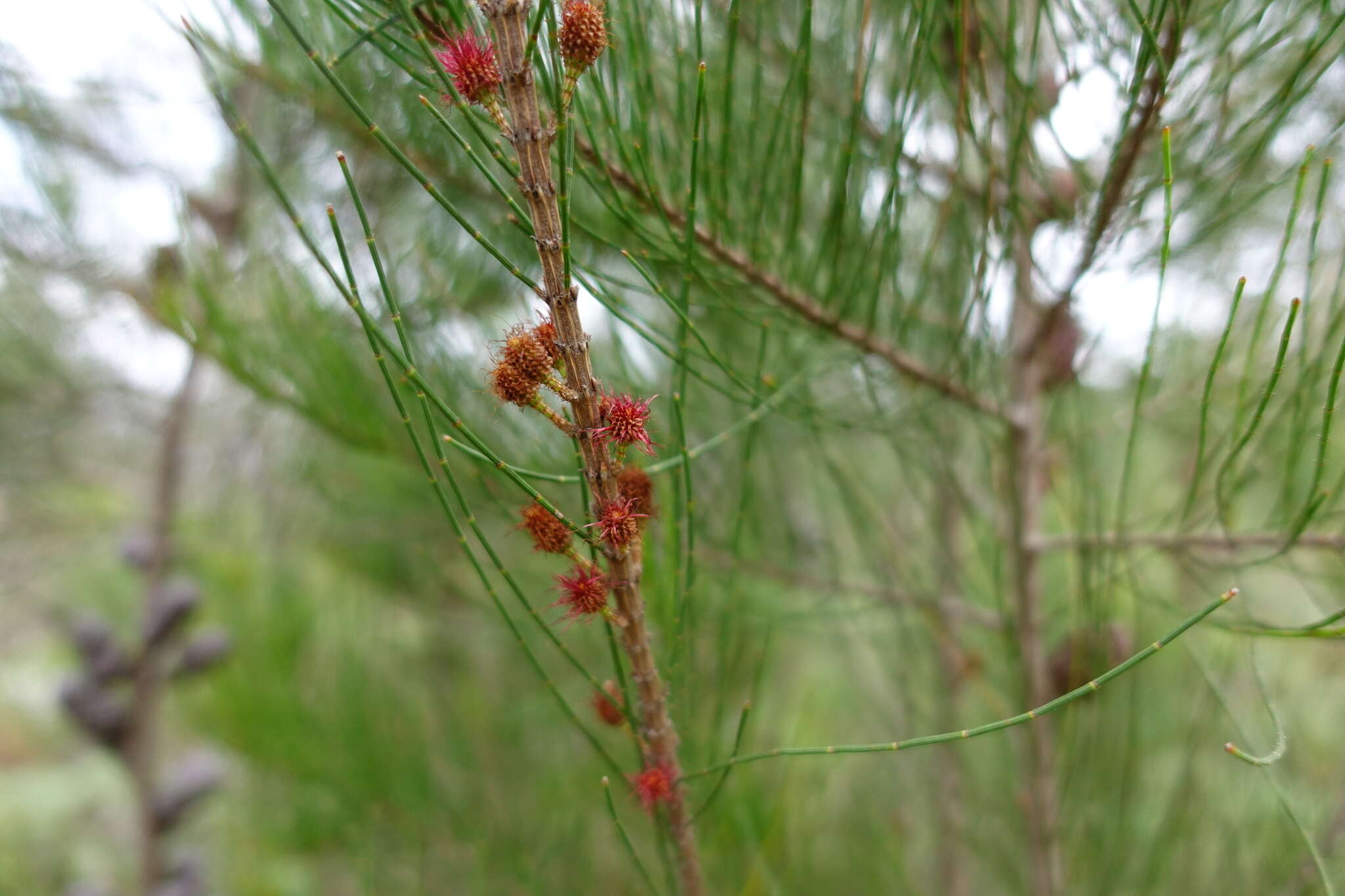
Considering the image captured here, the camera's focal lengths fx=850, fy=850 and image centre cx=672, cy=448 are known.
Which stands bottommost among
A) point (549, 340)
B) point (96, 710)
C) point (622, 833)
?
point (622, 833)

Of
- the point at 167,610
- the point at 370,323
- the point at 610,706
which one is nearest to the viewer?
the point at 370,323

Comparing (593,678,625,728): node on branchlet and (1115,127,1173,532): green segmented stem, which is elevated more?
(1115,127,1173,532): green segmented stem

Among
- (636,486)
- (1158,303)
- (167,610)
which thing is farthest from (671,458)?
(167,610)

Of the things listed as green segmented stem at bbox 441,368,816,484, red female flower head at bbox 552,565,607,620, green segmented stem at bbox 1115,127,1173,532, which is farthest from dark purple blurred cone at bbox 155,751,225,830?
green segmented stem at bbox 1115,127,1173,532

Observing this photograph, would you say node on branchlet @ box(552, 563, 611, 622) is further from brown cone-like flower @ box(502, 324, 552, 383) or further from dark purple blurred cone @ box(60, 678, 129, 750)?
dark purple blurred cone @ box(60, 678, 129, 750)

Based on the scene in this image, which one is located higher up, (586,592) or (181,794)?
(181,794)

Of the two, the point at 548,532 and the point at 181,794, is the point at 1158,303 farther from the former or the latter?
the point at 181,794

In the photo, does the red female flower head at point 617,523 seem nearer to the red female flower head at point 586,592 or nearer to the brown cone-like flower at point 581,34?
the red female flower head at point 586,592
